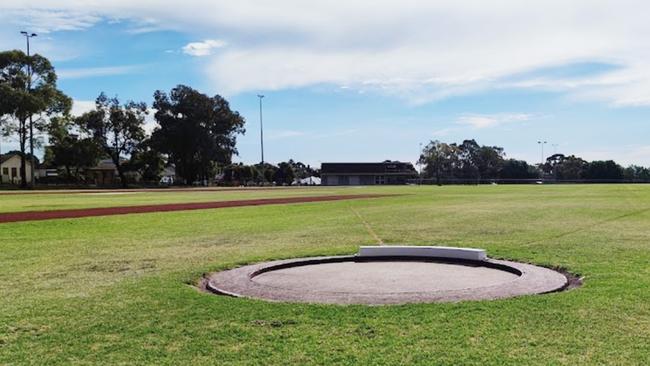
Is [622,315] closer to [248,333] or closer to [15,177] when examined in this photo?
[248,333]

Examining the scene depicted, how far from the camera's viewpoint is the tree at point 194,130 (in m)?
86.2

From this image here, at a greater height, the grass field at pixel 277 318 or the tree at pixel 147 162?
the tree at pixel 147 162

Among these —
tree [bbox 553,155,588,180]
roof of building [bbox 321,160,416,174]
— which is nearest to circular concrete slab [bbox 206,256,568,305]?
roof of building [bbox 321,160,416,174]

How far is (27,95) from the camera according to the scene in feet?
202

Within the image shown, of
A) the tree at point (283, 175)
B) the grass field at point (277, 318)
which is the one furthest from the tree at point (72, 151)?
the grass field at point (277, 318)

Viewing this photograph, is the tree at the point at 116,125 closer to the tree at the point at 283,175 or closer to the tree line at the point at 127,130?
the tree line at the point at 127,130

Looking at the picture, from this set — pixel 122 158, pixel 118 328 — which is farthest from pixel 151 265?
pixel 122 158

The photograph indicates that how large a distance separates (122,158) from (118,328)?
83.7 meters

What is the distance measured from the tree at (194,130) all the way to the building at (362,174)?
38426 mm

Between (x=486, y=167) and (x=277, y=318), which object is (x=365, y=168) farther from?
(x=277, y=318)

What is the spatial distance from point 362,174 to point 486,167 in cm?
3177

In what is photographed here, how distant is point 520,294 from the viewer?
24.0ft

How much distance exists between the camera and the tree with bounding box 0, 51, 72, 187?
61.2m

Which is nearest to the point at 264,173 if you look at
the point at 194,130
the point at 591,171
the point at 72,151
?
the point at 194,130
